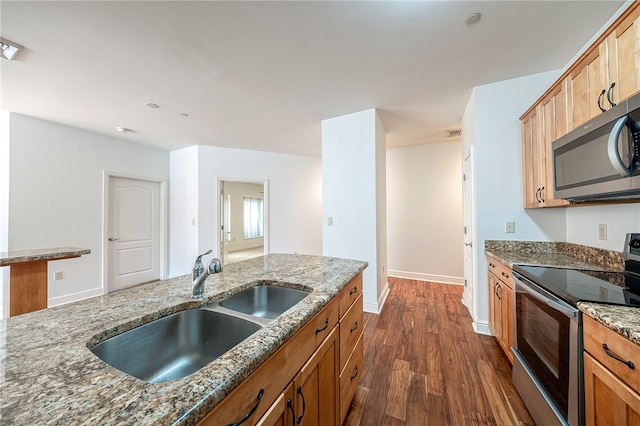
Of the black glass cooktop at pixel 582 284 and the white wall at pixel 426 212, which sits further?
the white wall at pixel 426 212

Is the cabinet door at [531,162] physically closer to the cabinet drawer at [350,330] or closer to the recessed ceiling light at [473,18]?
the recessed ceiling light at [473,18]

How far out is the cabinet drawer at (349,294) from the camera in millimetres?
1366

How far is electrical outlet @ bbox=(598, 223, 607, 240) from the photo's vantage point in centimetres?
176

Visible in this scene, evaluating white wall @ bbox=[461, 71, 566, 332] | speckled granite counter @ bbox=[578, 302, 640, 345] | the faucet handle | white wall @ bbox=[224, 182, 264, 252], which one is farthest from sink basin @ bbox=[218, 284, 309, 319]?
white wall @ bbox=[224, 182, 264, 252]

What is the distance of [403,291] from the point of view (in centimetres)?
383

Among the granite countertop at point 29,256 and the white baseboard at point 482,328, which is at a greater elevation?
the granite countertop at point 29,256

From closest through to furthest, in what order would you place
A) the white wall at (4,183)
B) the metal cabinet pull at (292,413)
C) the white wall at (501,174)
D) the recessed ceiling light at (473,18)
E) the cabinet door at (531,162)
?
the metal cabinet pull at (292,413), the recessed ceiling light at (473,18), the cabinet door at (531,162), the white wall at (501,174), the white wall at (4,183)

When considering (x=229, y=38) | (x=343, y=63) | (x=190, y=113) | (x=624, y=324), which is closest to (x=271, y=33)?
(x=229, y=38)

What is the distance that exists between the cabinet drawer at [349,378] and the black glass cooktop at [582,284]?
1143mm

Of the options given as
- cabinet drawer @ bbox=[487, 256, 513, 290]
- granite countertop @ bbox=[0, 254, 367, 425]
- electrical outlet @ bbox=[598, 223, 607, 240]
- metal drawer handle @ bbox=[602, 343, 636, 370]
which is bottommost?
metal drawer handle @ bbox=[602, 343, 636, 370]

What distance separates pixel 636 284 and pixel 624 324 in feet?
2.25

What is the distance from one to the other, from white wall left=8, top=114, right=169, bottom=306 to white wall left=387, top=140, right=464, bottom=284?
4.98 m

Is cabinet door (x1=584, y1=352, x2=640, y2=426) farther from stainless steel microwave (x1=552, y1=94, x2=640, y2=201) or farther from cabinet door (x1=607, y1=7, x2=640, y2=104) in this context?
cabinet door (x1=607, y1=7, x2=640, y2=104)

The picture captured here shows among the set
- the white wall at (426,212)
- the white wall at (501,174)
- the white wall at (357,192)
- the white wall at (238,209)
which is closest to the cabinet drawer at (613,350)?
the white wall at (501,174)
